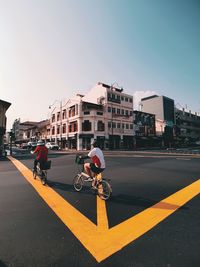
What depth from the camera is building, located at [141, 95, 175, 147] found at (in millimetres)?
55547

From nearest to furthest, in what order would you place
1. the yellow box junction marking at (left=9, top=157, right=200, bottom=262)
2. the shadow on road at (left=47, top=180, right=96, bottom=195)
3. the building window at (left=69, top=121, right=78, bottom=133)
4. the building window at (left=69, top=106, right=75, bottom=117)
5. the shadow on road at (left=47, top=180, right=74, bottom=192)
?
the yellow box junction marking at (left=9, top=157, right=200, bottom=262) < the shadow on road at (left=47, top=180, right=96, bottom=195) < the shadow on road at (left=47, top=180, right=74, bottom=192) < the building window at (left=69, top=121, right=78, bottom=133) < the building window at (left=69, top=106, right=75, bottom=117)

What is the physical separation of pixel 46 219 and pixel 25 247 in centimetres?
107

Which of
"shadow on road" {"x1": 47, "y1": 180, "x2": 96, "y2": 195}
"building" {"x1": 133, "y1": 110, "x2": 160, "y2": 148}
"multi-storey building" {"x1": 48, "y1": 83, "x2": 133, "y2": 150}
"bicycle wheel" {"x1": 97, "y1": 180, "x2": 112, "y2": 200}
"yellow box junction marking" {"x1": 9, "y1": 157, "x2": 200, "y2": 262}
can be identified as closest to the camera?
"yellow box junction marking" {"x1": 9, "y1": 157, "x2": 200, "y2": 262}

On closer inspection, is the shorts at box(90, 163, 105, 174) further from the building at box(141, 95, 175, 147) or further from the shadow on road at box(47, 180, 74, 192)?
the building at box(141, 95, 175, 147)

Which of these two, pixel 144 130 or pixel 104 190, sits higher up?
pixel 144 130

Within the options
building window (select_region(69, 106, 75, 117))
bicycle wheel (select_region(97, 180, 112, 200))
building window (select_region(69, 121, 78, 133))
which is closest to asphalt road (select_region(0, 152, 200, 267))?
bicycle wheel (select_region(97, 180, 112, 200))

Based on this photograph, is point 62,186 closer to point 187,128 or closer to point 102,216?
point 102,216

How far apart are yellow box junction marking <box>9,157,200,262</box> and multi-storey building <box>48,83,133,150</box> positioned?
34346 millimetres

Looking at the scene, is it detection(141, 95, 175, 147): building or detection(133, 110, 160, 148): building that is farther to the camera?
detection(141, 95, 175, 147): building

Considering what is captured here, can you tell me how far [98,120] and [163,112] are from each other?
2809 centimetres

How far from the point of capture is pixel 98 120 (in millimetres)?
40156

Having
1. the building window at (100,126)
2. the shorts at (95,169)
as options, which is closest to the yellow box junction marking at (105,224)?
the shorts at (95,169)

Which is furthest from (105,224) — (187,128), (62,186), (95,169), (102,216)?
(187,128)

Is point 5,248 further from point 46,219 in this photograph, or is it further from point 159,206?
point 159,206
